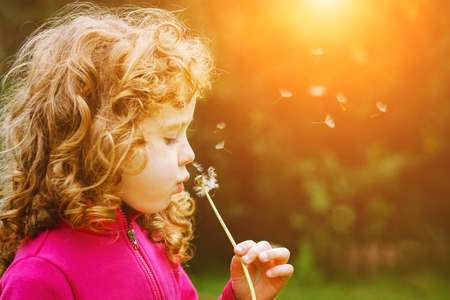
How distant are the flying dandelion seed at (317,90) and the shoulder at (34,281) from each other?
211 centimetres

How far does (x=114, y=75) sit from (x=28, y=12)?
1.87 metres

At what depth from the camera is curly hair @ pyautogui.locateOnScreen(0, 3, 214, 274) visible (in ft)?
3.75

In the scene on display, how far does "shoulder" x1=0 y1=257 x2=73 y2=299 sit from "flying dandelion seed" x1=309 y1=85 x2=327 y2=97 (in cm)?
211

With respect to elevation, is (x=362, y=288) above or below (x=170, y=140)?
below

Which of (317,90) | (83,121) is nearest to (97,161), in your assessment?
(83,121)

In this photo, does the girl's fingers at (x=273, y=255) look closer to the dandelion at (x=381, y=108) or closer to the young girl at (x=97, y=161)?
the young girl at (x=97, y=161)

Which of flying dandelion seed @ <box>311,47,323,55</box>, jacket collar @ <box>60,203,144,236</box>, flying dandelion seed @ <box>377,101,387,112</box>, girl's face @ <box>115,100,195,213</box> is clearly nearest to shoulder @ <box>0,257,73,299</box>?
jacket collar @ <box>60,203,144,236</box>

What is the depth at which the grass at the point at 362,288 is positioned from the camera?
3146 millimetres

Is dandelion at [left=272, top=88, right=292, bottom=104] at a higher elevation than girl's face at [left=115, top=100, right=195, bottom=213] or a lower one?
lower

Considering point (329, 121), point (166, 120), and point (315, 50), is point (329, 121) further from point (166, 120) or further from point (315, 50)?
point (166, 120)

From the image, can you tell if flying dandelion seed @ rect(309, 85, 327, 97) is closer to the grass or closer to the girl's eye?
the grass

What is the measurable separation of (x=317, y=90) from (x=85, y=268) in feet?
6.84

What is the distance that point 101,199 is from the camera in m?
1.16

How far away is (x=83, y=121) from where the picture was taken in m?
1.14
